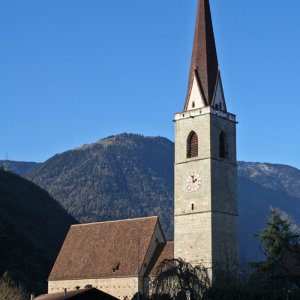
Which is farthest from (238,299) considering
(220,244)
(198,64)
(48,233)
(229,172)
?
(48,233)

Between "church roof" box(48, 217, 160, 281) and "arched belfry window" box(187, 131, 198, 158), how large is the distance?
6611mm

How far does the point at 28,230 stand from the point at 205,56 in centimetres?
6428

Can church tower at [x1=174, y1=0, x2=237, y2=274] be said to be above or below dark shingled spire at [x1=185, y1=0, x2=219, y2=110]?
below

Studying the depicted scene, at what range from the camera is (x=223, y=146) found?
217 feet

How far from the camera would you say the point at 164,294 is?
47.8m

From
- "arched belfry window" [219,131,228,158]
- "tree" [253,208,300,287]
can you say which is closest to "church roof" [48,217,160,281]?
"arched belfry window" [219,131,228,158]

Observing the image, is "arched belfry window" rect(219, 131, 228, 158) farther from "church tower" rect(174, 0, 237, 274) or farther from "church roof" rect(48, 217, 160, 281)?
"church roof" rect(48, 217, 160, 281)

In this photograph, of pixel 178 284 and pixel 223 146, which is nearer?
pixel 178 284

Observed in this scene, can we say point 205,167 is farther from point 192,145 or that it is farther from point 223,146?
point 223,146

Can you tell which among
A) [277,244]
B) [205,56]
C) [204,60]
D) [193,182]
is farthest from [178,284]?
[205,56]

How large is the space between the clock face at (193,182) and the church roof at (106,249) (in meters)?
4.99

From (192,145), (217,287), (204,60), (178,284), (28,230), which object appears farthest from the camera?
(28,230)

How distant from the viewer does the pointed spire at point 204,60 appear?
66.5 metres

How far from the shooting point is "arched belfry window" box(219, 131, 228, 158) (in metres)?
65.9
